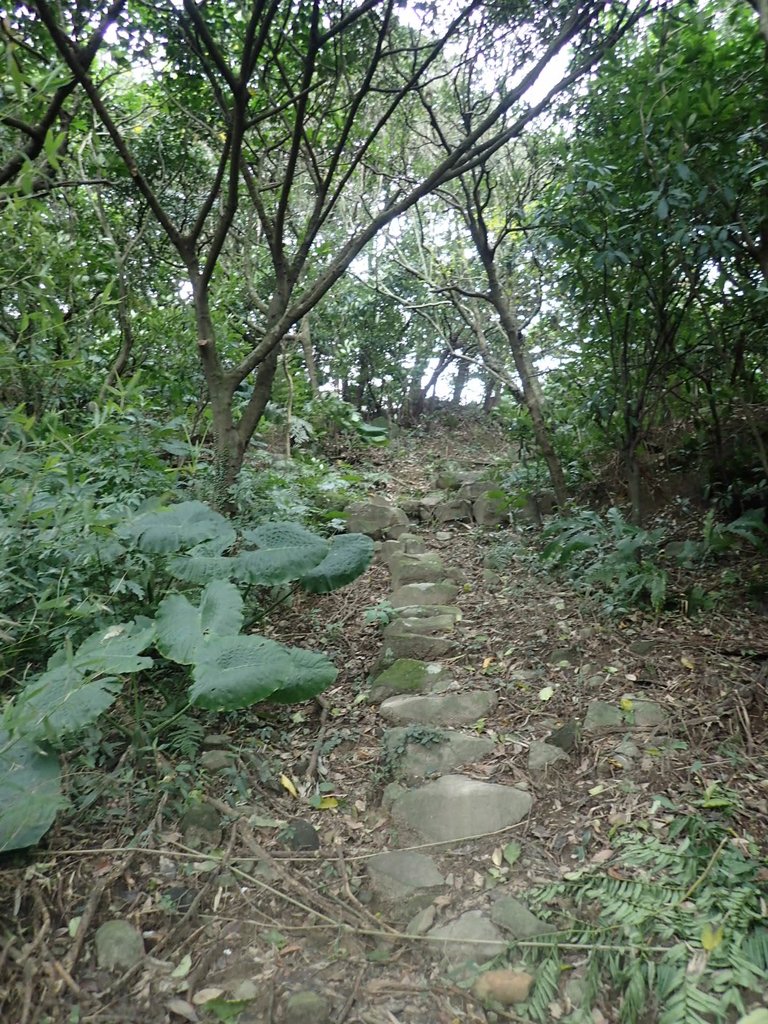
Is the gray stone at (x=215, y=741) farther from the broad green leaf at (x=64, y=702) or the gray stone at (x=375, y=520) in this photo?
the gray stone at (x=375, y=520)

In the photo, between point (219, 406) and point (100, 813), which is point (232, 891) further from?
point (219, 406)

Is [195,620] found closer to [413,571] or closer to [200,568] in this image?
[200,568]

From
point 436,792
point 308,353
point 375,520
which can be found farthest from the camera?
Answer: point 308,353

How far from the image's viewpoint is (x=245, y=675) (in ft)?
7.77

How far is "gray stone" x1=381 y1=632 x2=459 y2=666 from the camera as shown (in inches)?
141

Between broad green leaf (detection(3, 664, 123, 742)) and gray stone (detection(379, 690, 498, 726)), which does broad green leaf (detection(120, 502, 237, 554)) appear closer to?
broad green leaf (detection(3, 664, 123, 742))

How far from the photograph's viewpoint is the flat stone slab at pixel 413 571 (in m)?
4.57

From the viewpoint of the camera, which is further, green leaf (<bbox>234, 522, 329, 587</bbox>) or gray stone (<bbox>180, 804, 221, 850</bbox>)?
green leaf (<bbox>234, 522, 329, 587</bbox>)

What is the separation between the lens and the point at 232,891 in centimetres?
216

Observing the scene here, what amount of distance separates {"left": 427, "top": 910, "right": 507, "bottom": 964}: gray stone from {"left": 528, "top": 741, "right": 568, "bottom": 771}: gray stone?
70 cm

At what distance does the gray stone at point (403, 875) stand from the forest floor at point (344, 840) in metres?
0.04

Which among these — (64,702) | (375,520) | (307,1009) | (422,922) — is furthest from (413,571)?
(307,1009)

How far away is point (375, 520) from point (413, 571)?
116cm

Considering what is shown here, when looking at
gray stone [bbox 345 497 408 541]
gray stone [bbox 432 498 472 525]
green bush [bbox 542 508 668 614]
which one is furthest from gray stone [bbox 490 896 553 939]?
gray stone [bbox 432 498 472 525]
